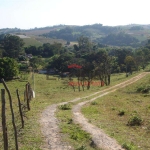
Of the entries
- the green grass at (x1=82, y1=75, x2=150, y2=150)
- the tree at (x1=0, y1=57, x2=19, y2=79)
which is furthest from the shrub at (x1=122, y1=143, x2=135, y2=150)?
the tree at (x1=0, y1=57, x2=19, y2=79)

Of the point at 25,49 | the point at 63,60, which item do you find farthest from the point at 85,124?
the point at 25,49

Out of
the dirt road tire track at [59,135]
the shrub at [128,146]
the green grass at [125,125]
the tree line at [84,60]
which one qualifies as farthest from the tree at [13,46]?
the shrub at [128,146]

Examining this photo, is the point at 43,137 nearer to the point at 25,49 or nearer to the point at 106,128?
the point at 106,128

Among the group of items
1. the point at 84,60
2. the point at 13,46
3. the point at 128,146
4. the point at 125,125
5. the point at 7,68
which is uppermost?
the point at 13,46

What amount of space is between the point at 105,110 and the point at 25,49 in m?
126

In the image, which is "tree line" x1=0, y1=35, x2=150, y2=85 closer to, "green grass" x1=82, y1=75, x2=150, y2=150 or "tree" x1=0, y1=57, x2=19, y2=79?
"tree" x1=0, y1=57, x2=19, y2=79

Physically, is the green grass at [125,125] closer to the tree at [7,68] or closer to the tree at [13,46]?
the tree at [7,68]

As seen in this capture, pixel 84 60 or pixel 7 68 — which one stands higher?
pixel 7 68

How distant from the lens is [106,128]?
1841cm

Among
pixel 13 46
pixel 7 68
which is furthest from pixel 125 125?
pixel 13 46

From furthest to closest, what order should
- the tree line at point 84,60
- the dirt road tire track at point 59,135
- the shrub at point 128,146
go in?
1. the tree line at point 84,60
2. the dirt road tire track at point 59,135
3. the shrub at point 128,146

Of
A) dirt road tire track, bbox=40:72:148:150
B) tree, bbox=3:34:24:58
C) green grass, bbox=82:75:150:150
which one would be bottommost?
green grass, bbox=82:75:150:150

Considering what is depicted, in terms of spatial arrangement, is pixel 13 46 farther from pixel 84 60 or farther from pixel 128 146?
pixel 128 146

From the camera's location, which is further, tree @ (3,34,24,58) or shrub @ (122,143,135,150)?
tree @ (3,34,24,58)
